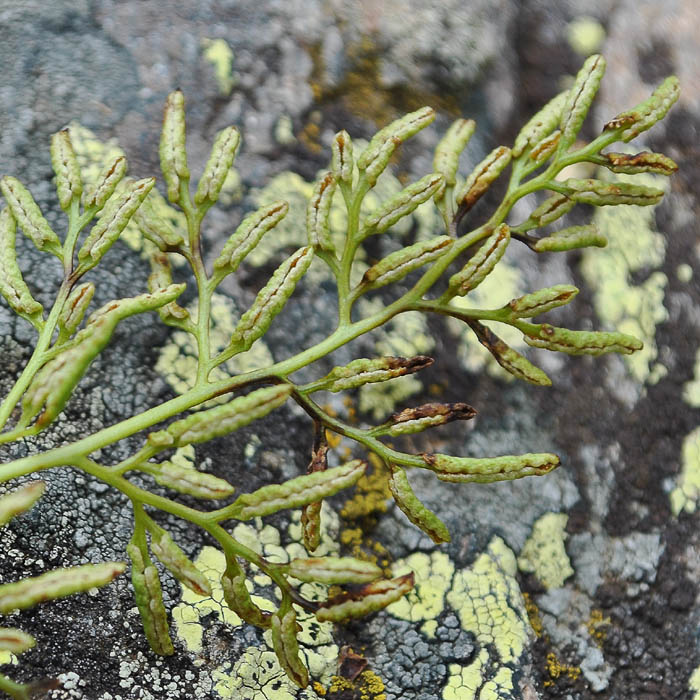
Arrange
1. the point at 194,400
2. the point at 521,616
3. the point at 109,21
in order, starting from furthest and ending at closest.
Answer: the point at 109,21 → the point at 521,616 → the point at 194,400

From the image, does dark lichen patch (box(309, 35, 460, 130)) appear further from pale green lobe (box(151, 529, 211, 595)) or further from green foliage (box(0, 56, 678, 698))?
pale green lobe (box(151, 529, 211, 595))

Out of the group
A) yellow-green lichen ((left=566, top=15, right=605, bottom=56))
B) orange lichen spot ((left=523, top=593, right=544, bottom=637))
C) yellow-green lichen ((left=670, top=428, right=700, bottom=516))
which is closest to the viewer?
orange lichen spot ((left=523, top=593, right=544, bottom=637))

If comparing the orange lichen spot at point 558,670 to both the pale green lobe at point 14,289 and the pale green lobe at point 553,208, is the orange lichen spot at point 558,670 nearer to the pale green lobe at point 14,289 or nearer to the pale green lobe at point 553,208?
the pale green lobe at point 553,208

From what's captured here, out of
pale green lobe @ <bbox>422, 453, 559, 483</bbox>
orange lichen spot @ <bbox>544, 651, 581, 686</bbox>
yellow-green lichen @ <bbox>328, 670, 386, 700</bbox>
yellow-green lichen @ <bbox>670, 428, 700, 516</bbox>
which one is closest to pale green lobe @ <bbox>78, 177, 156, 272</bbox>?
pale green lobe @ <bbox>422, 453, 559, 483</bbox>

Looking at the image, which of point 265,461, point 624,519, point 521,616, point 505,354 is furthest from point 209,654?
point 624,519

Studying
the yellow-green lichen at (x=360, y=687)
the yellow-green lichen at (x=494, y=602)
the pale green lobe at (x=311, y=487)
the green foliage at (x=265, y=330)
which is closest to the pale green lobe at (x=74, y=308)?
the green foliage at (x=265, y=330)

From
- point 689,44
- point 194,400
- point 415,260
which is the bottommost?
point 194,400

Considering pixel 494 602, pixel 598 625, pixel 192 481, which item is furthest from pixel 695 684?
pixel 192 481

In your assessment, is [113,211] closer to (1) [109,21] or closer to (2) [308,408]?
(2) [308,408]
